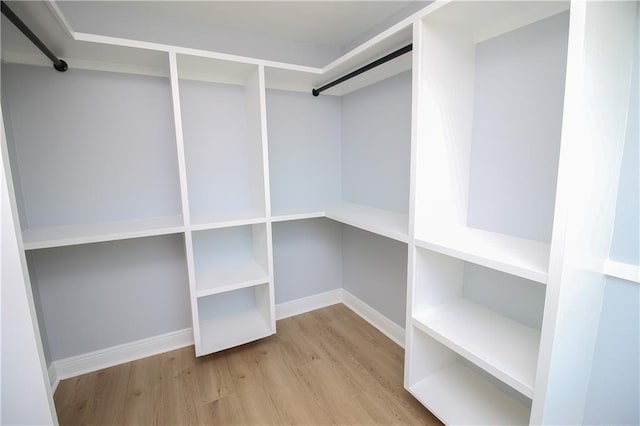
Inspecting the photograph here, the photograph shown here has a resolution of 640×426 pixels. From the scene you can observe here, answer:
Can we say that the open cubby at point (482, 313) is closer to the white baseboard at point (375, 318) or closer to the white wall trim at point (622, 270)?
the white wall trim at point (622, 270)

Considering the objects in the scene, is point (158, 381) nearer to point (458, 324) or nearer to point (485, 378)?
point (458, 324)

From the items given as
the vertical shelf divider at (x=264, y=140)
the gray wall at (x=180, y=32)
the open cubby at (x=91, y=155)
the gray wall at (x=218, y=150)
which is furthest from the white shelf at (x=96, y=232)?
the gray wall at (x=180, y=32)

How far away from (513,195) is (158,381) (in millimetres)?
2254

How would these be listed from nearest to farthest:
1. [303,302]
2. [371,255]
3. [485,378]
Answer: [485,378] < [371,255] < [303,302]

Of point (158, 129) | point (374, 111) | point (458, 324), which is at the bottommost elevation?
point (458, 324)

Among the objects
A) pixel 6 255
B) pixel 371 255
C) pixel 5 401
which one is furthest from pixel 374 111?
pixel 5 401

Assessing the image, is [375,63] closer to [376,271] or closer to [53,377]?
[376,271]

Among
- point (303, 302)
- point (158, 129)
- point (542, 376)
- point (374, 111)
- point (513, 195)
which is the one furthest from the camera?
point (303, 302)

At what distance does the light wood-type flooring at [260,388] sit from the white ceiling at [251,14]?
2.13 meters

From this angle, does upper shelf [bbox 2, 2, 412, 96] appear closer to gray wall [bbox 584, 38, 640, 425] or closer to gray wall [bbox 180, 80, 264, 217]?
gray wall [bbox 180, 80, 264, 217]

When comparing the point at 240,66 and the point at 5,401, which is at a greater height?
the point at 240,66

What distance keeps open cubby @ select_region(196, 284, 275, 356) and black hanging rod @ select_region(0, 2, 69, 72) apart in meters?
1.66

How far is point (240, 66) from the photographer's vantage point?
1.79 m

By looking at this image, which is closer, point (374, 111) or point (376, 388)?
point (376, 388)
